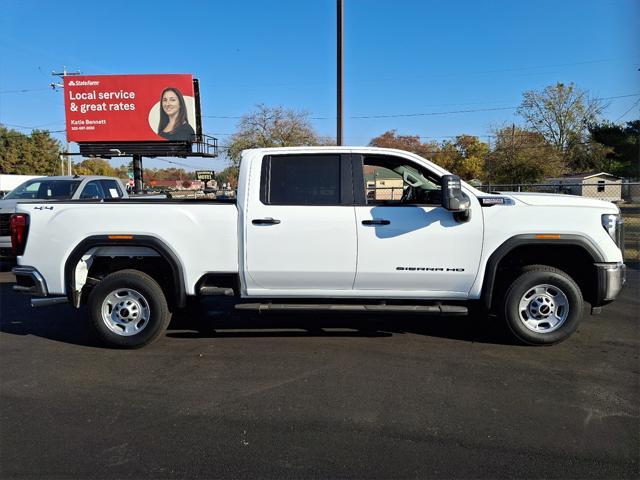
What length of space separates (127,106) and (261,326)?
20.5 meters

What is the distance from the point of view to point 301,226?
4.63 metres

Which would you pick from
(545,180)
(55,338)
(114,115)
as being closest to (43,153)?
(114,115)

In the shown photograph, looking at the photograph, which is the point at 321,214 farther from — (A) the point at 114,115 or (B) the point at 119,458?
(A) the point at 114,115

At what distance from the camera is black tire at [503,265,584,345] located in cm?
469

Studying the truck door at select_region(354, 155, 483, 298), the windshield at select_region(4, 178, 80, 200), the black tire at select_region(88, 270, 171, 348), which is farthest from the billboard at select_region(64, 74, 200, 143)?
the truck door at select_region(354, 155, 483, 298)

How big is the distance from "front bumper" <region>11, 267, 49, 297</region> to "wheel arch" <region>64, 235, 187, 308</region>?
245 mm

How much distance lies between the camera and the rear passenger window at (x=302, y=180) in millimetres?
4750

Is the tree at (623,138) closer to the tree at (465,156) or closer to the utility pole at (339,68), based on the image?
the utility pole at (339,68)

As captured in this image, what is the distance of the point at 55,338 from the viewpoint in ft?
17.4

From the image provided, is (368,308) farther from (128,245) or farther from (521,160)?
(521,160)

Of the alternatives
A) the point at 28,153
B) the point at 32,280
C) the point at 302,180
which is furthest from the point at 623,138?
the point at 28,153

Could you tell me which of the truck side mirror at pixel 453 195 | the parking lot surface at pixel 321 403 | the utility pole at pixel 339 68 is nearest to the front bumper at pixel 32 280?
the parking lot surface at pixel 321 403

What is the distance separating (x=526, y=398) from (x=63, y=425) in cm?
348

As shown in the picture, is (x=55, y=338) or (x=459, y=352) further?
(x=55, y=338)
